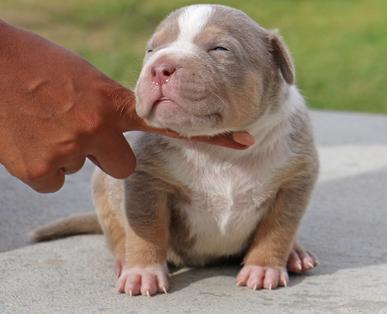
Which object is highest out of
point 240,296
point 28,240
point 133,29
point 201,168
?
point 201,168

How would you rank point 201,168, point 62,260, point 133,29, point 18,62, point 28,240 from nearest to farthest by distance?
point 18,62
point 201,168
point 62,260
point 28,240
point 133,29

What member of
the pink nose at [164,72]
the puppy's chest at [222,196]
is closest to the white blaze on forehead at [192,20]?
the pink nose at [164,72]

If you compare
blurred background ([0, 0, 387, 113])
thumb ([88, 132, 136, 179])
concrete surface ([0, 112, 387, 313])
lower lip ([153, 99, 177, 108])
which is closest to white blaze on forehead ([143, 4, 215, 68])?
lower lip ([153, 99, 177, 108])

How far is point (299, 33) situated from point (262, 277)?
12.8 metres

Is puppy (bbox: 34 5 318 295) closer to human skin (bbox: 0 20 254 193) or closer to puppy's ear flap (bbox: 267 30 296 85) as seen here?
puppy's ear flap (bbox: 267 30 296 85)

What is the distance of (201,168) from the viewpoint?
11.6 feet

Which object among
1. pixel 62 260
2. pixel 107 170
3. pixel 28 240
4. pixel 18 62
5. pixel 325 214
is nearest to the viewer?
pixel 18 62

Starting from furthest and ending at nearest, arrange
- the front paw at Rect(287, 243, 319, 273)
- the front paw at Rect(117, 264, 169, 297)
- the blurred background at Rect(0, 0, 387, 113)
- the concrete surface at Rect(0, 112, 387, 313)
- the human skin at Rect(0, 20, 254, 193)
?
the blurred background at Rect(0, 0, 387, 113), the front paw at Rect(287, 243, 319, 273), the front paw at Rect(117, 264, 169, 297), the concrete surface at Rect(0, 112, 387, 313), the human skin at Rect(0, 20, 254, 193)

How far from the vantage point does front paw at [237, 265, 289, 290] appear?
3494 mm

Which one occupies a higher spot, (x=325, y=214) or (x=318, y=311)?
(x=318, y=311)

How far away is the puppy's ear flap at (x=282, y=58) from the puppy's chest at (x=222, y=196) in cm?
35

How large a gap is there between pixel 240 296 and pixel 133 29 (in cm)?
1366

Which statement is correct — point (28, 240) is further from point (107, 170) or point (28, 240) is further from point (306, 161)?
point (306, 161)

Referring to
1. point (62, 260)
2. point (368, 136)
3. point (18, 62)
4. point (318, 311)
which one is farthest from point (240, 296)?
point (368, 136)
